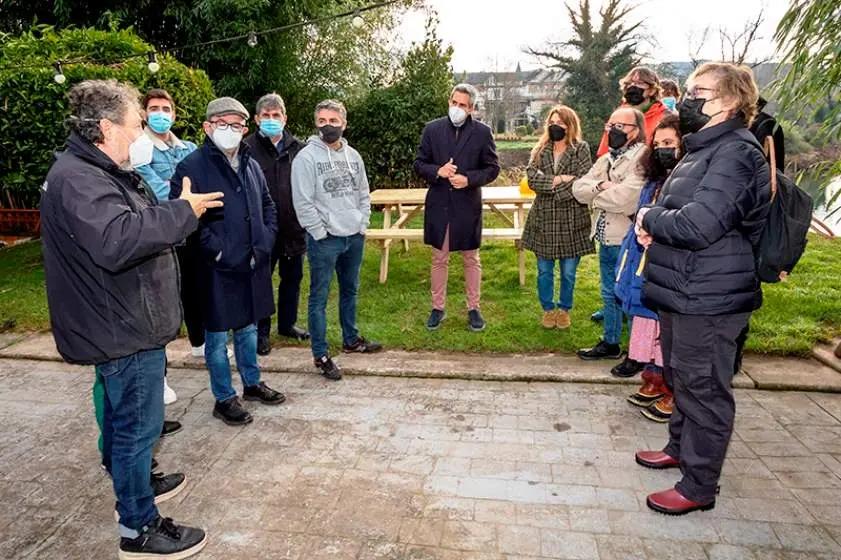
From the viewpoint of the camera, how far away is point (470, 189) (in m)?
5.06

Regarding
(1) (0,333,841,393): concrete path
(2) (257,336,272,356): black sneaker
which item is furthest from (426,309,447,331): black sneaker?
(2) (257,336,272,356): black sneaker

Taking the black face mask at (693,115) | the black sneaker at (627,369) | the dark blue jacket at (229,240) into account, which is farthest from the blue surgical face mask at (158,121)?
the black sneaker at (627,369)

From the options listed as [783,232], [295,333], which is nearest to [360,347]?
[295,333]

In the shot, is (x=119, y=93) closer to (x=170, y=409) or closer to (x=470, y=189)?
(x=170, y=409)

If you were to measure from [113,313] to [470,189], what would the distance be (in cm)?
330

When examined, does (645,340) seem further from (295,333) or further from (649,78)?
(295,333)

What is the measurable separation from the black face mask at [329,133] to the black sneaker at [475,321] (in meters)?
1.95

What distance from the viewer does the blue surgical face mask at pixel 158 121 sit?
3.90 meters

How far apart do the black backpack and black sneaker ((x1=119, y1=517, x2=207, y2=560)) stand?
9.31 feet

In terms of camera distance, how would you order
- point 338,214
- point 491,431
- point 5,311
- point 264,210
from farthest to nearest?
point 5,311 → point 338,214 → point 264,210 → point 491,431

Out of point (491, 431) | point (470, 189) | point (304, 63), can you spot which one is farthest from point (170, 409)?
point (304, 63)

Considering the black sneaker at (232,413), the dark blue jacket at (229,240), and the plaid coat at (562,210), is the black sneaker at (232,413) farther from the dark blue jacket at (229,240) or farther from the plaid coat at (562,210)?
the plaid coat at (562,210)

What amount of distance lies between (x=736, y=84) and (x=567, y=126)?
7.46 ft

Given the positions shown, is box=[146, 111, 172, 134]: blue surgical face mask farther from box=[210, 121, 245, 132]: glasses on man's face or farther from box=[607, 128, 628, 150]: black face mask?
box=[607, 128, 628, 150]: black face mask
